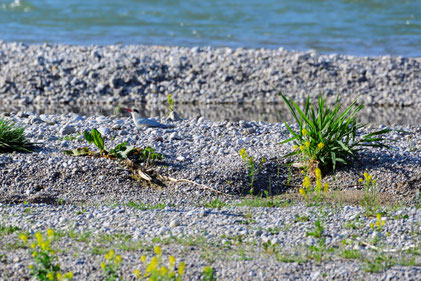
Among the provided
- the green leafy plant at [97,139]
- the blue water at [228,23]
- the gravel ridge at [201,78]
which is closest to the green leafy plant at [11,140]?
the green leafy plant at [97,139]

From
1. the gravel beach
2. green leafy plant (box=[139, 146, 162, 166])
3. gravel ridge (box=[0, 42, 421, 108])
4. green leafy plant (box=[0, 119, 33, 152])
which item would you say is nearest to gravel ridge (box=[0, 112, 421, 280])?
the gravel beach

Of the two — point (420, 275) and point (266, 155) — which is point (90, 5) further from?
point (420, 275)

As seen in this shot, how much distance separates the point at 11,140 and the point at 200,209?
306 centimetres

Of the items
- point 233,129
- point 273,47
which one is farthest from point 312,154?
point 273,47

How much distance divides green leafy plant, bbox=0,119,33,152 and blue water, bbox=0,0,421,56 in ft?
40.5

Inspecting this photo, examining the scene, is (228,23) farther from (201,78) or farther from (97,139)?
(97,139)

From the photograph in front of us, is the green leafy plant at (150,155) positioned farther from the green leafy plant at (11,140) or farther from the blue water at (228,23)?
the blue water at (228,23)

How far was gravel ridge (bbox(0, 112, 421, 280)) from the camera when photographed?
452 cm

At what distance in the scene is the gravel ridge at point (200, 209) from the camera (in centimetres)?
452

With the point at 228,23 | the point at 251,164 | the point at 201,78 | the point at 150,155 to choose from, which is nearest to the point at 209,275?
the point at 251,164

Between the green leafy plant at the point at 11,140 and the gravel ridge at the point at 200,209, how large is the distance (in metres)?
0.23

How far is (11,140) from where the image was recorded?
25.1ft

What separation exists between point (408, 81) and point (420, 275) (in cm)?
1029

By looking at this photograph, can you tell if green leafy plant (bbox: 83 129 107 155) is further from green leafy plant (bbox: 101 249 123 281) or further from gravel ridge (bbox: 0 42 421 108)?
gravel ridge (bbox: 0 42 421 108)
